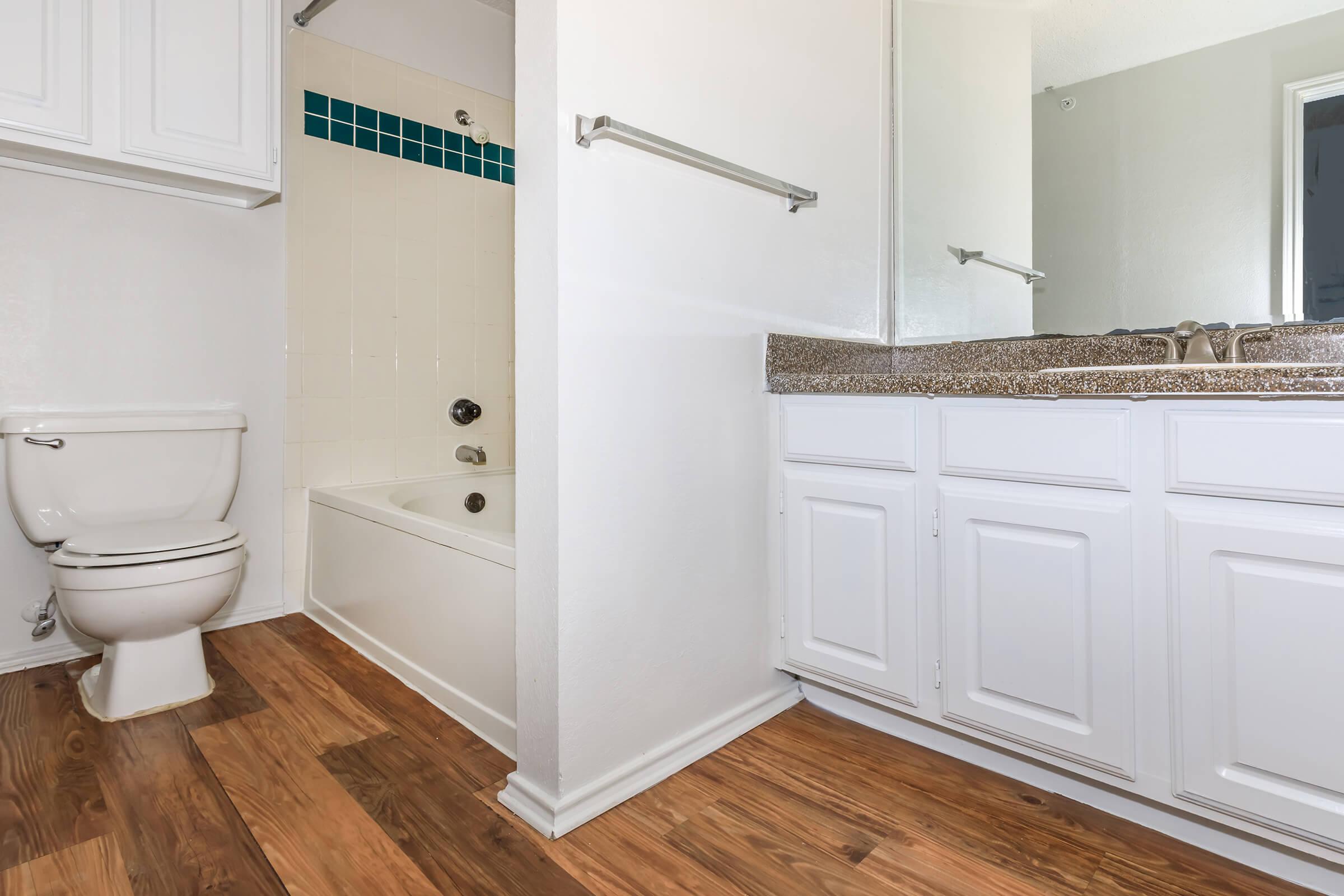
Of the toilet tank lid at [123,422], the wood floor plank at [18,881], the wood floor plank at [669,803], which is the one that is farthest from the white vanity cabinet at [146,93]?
the wood floor plank at [669,803]

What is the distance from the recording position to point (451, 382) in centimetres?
273

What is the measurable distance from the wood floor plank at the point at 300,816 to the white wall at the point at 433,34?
2197mm

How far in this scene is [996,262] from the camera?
185 centimetres

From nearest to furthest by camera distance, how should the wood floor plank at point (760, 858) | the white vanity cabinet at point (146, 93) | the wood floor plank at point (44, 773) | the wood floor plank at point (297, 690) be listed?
1. the wood floor plank at point (760, 858)
2. the wood floor plank at point (44, 773)
3. the wood floor plank at point (297, 690)
4. the white vanity cabinet at point (146, 93)

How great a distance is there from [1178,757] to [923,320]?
120 centimetres

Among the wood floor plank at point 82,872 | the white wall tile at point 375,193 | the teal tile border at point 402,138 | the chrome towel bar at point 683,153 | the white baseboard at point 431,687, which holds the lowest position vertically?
the wood floor plank at point 82,872

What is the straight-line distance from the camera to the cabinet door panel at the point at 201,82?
1818 mm

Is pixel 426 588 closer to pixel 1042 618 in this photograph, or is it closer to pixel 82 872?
pixel 82 872

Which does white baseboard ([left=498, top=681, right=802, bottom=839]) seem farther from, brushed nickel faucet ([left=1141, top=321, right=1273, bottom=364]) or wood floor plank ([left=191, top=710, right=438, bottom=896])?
brushed nickel faucet ([left=1141, top=321, right=1273, bottom=364])

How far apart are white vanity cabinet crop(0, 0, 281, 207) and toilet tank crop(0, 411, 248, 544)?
671 millimetres

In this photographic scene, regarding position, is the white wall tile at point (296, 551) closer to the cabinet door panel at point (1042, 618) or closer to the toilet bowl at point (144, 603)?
the toilet bowl at point (144, 603)

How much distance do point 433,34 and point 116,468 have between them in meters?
1.84

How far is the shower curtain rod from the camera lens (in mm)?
2195

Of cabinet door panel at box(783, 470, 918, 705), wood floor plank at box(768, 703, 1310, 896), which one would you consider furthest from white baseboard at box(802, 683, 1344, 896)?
cabinet door panel at box(783, 470, 918, 705)
